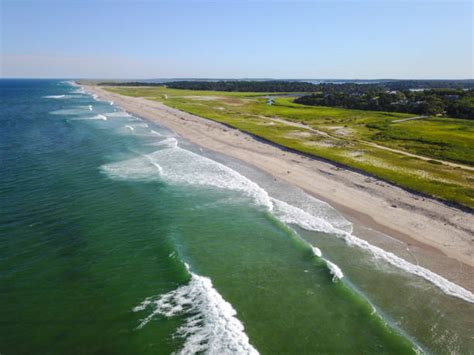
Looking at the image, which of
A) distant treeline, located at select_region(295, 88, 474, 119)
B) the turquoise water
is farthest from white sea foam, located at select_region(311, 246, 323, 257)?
distant treeline, located at select_region(295, 88, 474, 119)

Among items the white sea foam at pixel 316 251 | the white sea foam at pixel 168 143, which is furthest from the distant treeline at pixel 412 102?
the white sea foam at pixel 316 251

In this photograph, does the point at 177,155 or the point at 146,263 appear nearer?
the point at 146,263

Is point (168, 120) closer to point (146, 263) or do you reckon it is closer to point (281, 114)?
Answer: point (281, 114)

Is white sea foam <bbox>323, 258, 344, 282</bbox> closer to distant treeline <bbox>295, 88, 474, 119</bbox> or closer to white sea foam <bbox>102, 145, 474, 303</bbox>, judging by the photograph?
white sea foam <bbox>102, 145, 474, 303</bbox>

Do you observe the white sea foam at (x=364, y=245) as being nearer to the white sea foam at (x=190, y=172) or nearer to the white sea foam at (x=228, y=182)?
the white sea foam at (x=228, y=182)

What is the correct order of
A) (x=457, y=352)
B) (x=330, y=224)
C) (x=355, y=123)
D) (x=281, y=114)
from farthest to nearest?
(x=281, y=114), (x=355, y=123), (x=330, y=224), (x=457, y=352)

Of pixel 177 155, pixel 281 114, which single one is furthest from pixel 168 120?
pixel 177 155

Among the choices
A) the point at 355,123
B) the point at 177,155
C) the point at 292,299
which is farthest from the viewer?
the point at 355,123
